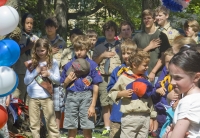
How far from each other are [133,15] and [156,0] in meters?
6.41

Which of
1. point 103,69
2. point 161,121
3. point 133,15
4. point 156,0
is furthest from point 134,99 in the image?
point 133,15

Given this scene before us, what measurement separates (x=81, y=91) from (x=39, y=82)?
0.67 meters

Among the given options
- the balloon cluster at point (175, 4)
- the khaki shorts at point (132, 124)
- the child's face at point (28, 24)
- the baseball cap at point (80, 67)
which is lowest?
the khaki shorts at point (132, 124)

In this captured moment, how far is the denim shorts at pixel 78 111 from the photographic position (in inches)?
241

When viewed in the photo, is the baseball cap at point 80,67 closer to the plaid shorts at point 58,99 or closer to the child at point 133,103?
the child at point 133,103

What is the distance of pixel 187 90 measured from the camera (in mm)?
2965

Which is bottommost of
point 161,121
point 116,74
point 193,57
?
point 161,121

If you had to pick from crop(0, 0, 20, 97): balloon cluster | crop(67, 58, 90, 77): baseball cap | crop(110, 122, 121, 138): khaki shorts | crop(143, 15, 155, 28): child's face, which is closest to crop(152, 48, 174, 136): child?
crop(110, 122, 121, 138): khaki shorts

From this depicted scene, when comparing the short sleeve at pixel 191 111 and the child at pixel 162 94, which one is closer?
the short sleeve at pixel 191 111

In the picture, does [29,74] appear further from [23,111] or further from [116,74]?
[116,74]

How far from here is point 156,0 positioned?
1049 centimetres

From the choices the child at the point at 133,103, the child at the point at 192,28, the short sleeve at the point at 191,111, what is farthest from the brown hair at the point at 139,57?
the short sleeve at the point at 191,111

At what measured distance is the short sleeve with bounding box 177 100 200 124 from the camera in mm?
2871

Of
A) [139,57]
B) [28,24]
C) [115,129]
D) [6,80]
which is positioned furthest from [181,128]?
[28,24]
